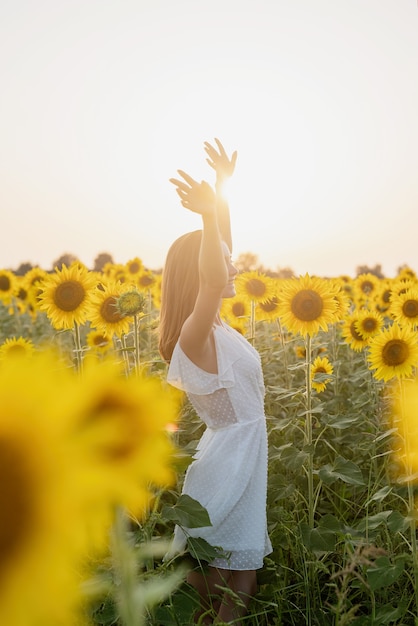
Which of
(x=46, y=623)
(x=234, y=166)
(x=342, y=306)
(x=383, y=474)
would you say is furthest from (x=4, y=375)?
(x=342, y=306)

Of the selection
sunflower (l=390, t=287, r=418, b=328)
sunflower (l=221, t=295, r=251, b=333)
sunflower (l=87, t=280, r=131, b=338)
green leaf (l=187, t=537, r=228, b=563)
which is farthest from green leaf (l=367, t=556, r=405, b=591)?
sunflower (l=221, t=295, r=251, b=333)

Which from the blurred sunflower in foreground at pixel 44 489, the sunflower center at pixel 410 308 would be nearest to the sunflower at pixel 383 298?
the sunflower center at pixel 410 308

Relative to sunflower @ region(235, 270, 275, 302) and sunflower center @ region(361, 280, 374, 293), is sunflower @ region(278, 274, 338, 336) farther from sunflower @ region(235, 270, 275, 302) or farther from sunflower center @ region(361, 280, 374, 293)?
sunflower center @ region(361, 280, 374, 293)

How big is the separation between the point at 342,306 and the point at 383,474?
140 cm

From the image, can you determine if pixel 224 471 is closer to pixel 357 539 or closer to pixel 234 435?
pixel 234 435

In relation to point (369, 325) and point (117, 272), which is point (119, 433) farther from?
point (117, 272)

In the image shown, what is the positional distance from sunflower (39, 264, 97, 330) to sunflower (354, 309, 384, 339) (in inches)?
86.9

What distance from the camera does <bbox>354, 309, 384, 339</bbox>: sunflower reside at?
15.5 ft

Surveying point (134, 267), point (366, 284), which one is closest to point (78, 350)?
point (134, 267)

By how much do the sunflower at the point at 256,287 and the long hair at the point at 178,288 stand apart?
2.60 m

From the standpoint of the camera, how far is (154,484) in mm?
2322

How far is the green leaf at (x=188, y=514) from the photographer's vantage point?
2.08 m

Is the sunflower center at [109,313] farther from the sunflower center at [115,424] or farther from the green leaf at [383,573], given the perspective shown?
the sunflower center at [115,424]

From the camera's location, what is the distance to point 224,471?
2.56m
